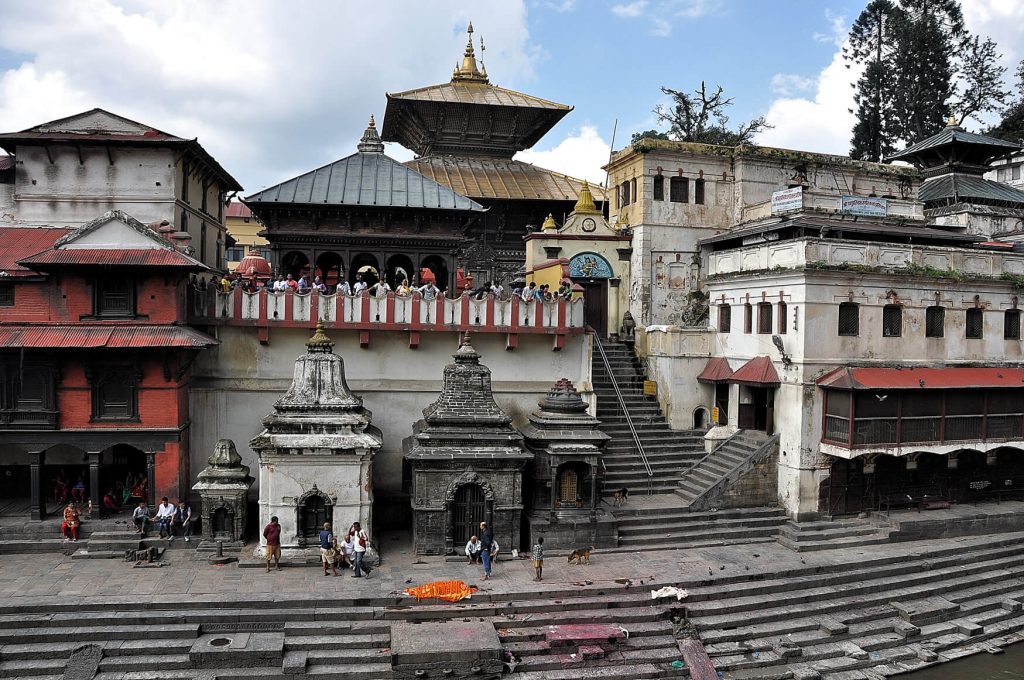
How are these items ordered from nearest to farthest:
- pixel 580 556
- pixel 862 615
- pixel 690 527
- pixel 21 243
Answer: pixel 862 615
pixel 580 556
pixel 21 243
pixel 690 527

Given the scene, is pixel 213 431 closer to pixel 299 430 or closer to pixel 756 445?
pixel 299 430

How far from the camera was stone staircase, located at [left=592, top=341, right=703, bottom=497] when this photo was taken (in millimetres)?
24097

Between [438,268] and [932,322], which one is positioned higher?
[438,268]

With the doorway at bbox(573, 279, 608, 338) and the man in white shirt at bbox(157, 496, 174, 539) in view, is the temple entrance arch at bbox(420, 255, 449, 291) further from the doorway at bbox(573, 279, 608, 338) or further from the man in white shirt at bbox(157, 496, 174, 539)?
the man in white shirt at bbox(157, 496, 174, 539)

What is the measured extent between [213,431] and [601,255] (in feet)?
49.9

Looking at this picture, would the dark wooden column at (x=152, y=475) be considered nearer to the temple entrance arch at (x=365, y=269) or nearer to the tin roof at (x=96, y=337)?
the tin roof at (x=96, y=337)

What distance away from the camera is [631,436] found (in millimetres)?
25656

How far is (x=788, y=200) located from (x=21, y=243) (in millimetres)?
23834

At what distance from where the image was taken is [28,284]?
20.5 metres

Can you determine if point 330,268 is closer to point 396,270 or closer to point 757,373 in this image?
point 396,270

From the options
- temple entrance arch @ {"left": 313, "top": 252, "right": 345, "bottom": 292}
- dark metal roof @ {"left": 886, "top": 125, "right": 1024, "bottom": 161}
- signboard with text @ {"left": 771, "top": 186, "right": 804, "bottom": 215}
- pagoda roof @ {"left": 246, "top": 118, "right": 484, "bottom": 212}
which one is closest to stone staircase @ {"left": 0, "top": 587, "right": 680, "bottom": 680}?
temple entrance arch @ {"left": 313, "top": 252, "right": 345, "bottom": 292}

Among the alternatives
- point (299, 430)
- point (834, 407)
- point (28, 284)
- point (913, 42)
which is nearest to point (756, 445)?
point (834, 407)

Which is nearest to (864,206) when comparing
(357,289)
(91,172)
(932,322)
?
(932,322)

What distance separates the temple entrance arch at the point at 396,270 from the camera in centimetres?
2573
